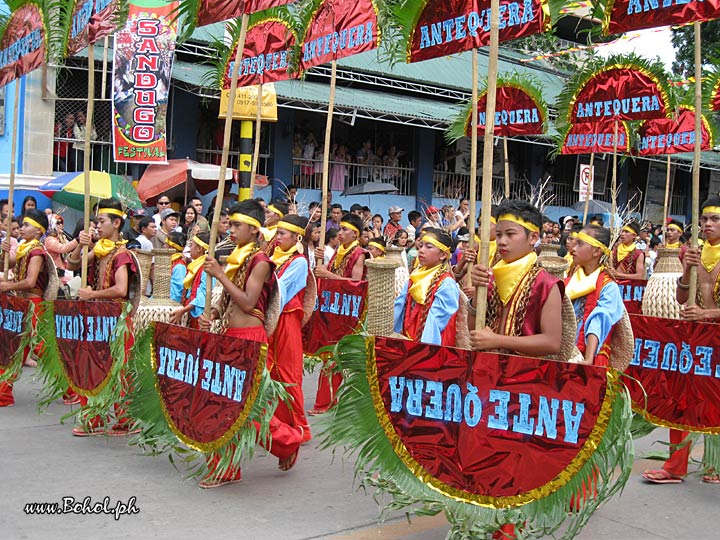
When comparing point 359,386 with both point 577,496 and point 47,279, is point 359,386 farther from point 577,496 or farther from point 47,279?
point 47,279

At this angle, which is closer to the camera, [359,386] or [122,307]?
[359,386]

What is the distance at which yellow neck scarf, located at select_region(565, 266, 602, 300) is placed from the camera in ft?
19.6

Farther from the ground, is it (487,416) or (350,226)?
(350,226)

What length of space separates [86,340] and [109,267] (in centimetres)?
84

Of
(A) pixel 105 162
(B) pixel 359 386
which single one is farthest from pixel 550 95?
(B) pixel 359 386

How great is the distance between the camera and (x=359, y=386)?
4.68 m

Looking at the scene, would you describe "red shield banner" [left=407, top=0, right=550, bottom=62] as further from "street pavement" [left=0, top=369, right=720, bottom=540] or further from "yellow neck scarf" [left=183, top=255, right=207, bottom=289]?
"street pavement" [left=0, top=369, right=720, bottom=540]

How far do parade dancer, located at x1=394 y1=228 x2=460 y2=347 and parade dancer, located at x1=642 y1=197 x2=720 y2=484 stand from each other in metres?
1.59

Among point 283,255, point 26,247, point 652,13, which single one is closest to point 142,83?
point 26,247

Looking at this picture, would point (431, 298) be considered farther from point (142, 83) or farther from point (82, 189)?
point (142, 83)

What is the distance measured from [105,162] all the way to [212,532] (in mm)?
12923

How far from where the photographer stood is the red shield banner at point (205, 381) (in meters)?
5.21

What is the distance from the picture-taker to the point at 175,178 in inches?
599

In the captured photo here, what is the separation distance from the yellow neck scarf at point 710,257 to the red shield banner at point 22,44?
5.86m
